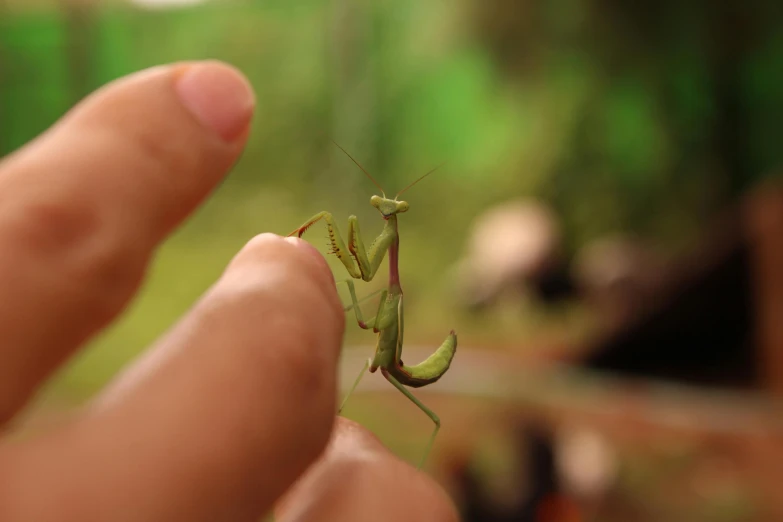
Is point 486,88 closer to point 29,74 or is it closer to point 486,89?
point 486,89

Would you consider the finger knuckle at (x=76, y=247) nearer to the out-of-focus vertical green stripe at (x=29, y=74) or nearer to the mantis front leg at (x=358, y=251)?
the mantis front leg at (x=358, y=251)

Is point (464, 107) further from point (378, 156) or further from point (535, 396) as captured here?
point (535, 396)

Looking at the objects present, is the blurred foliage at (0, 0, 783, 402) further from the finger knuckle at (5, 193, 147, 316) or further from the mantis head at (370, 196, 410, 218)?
the finger knuckle at (5, 193, 147, 316)

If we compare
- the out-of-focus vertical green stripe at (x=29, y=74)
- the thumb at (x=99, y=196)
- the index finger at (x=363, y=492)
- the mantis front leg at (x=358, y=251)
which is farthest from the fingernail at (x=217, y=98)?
the out-of-focus vertical green stripe at (x=29, y=74)

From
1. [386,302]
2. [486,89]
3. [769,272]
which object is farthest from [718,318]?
[386,302]

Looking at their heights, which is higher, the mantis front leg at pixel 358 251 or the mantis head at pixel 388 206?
the mantis head at pixel 388 206

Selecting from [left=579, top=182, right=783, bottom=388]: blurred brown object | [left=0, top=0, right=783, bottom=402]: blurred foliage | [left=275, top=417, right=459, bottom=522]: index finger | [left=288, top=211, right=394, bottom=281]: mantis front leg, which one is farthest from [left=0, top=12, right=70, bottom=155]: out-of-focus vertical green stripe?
[left=275, top=417, right=459, bottom=522]: index finger
